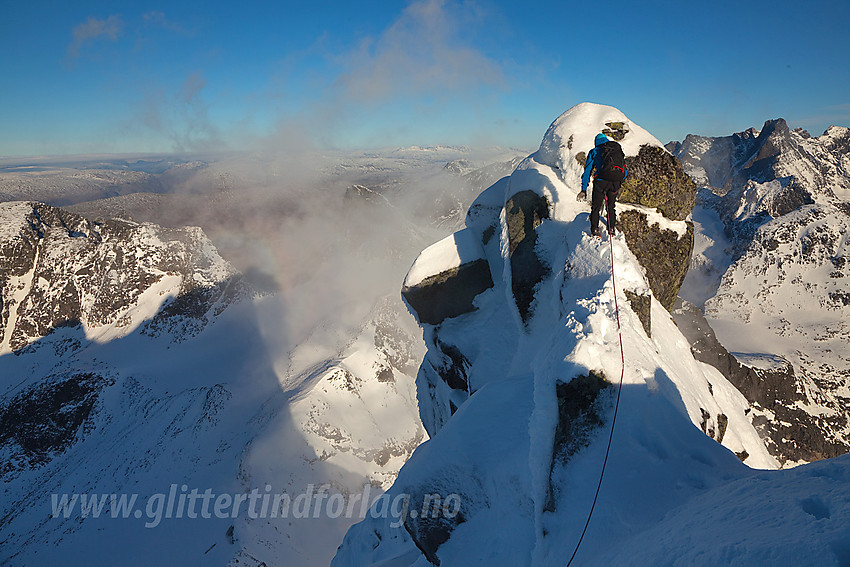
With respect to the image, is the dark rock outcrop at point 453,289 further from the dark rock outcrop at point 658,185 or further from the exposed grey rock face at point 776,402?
the exposed grey rock face at point 776,402

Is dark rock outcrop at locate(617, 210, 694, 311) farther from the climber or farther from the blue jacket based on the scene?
the blue jacket

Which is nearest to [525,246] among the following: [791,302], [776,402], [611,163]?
[611,163]

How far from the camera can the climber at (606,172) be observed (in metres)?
11.3

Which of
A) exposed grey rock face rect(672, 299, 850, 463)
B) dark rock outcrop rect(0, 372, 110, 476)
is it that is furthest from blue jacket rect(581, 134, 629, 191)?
dark rock outcrop rect(0, 372, 110, 476)

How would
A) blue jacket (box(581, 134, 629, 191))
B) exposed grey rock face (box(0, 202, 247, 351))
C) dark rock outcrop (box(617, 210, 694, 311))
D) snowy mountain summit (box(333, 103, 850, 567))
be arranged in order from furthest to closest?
1. exposed grey rock face (box(0, 202, 247, 351))
2. dark rock outcrop (box(617, 210, 694, 311))
3. blue jacket (box(581, 134, 629, 191))
4. snowy mountain summit (box(333, 103, 850, 567))

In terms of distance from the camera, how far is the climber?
11.3 meters

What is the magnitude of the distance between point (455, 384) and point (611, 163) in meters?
15.6

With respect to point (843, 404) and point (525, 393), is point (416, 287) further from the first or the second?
point (843, 404)

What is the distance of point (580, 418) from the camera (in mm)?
8352

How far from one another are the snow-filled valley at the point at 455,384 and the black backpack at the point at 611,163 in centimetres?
209

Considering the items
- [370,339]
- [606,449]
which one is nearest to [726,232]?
[370,339]

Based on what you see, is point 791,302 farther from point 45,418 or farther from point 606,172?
point 45,418

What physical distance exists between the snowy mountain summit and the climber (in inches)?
44.3

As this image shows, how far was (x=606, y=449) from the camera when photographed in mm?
7816
